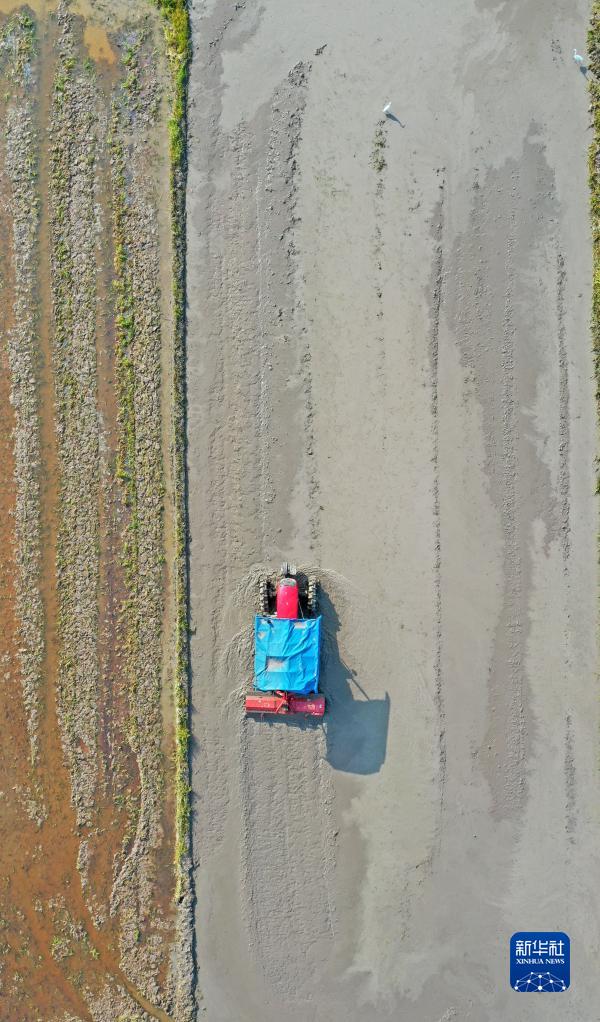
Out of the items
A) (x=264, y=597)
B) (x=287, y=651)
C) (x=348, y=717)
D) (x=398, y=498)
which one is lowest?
(x=348, y=717)

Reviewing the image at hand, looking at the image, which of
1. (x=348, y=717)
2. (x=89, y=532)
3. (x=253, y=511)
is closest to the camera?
(x=348, y=717)

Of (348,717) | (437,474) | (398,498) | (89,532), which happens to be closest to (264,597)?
(348,717)

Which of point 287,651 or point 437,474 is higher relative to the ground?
point 437,474

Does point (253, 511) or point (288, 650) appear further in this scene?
point (253, 511)

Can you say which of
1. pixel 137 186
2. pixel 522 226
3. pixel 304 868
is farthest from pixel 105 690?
pixel 522 226

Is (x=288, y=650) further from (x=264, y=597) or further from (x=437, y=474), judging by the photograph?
(x=437, y=474)

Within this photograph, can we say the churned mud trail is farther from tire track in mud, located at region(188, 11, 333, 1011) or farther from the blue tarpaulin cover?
the blue tarpaulin cover

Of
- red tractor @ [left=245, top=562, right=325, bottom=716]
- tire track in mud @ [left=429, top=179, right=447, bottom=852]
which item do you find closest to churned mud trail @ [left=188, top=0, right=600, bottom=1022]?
tire track in mud @ [left=429, top=179, right=447, bottom=852]
